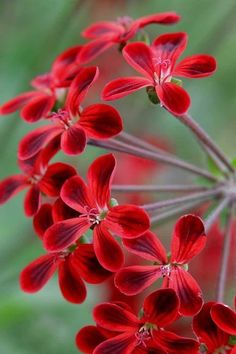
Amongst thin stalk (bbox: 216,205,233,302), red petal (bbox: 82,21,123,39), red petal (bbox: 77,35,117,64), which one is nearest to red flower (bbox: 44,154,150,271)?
thin stalk (bbox: 216,205,233,302)

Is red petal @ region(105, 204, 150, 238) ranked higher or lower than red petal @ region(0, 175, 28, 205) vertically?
lower

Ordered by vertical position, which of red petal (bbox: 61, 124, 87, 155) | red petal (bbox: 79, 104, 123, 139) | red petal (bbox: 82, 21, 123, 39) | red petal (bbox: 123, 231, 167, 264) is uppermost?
red petal (bbox: 82, 21, 123, 39)

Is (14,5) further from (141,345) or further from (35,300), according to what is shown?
(141,345)

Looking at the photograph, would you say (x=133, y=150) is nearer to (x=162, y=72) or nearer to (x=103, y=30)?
(x=162, y=72)

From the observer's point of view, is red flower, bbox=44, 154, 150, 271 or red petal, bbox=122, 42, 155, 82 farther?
red petal, bbox=122, 42, 155, 82

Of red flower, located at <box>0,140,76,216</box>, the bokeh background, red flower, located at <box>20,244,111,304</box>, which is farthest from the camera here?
the bokeh background

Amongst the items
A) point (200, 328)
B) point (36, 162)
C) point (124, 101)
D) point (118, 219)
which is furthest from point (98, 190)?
point (124, 101)

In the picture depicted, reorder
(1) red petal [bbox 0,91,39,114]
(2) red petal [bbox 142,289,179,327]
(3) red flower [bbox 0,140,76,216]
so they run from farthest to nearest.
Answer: (1) red petal [bbox 0,91,39,114] < (3) red flower [bbox 0,140,76,216] < (2) red petal [bbox 142,289,179,327]

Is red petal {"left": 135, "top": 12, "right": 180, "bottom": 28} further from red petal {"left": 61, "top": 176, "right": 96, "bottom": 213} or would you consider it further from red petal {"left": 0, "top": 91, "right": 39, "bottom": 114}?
red petal {"left": 61, "top": 176, "right": 96, "bottom": 213}
